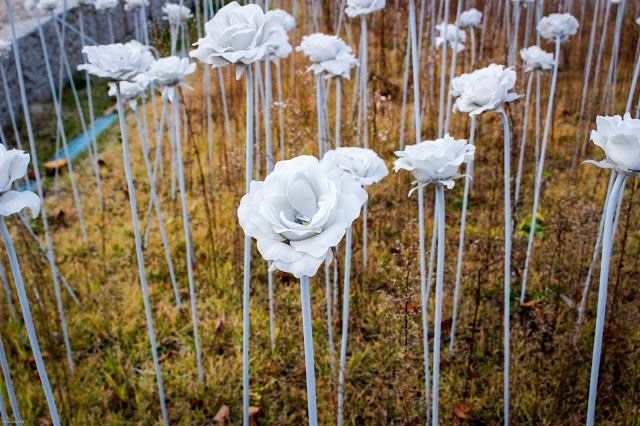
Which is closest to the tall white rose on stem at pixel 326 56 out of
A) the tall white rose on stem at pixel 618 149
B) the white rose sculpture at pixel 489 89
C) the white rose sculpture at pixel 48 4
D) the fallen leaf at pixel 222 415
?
the white rose sculpture at pixel 489 89

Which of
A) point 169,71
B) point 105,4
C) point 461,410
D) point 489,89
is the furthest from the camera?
point 105,4

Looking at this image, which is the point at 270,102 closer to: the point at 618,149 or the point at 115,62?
the point at 115,62

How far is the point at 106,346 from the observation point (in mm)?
2418

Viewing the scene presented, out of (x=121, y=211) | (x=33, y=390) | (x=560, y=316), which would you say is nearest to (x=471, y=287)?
(x=560, y=316)

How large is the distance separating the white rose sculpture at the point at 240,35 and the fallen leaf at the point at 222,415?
138cm

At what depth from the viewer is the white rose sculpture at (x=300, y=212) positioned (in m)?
0.81

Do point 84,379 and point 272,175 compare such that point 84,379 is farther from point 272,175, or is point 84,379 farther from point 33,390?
point 272,175

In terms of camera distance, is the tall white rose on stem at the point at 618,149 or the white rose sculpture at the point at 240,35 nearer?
the tall white rose on stem at the point at 618,149

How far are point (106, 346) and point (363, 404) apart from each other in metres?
1.31

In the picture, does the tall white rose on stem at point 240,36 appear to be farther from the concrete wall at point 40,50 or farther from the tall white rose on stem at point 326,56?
the concrete wall at point 40,50

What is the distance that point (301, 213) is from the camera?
0.90 m

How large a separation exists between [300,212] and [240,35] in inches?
21.4

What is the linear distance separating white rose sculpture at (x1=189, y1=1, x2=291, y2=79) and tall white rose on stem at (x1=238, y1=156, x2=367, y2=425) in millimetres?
441

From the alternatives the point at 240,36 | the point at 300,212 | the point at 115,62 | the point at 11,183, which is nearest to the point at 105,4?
the point at 115,62
